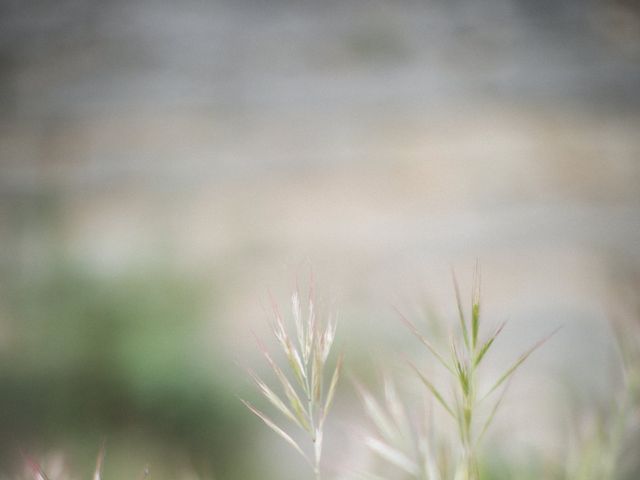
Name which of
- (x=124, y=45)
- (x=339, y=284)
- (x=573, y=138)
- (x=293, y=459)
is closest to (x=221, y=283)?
(x=339, y=284)

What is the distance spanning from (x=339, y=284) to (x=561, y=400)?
1.55 feet

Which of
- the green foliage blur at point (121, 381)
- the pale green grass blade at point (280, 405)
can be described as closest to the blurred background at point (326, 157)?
the green foliage blur at point (121, 381)

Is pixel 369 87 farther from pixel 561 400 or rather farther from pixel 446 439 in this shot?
pixel 446 439

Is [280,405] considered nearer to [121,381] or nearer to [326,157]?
[121,381]

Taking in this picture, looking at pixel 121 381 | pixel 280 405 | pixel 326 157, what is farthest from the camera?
pixel 326 157

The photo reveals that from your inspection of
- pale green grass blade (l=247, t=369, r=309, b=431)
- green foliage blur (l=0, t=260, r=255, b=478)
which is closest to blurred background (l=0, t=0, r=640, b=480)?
green foliage blur (l=0, t=260, r=255, b=478)

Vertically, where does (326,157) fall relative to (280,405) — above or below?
above

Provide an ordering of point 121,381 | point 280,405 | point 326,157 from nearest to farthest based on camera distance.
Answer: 1. point 280,405
2. point 121,381
3. point 326,157

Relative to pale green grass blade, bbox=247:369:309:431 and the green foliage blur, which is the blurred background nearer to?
the green foliage blur

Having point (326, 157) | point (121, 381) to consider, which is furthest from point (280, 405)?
point (326, 157)

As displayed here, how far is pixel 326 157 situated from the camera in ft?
Answer: 4.24

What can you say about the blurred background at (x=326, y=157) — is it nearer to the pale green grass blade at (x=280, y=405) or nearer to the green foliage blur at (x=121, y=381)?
the green foliage blur at (x=121, y=381)

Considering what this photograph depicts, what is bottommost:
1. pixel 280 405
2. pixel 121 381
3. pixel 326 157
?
pixel 121 381

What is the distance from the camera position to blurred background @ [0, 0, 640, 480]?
45.8 inches
